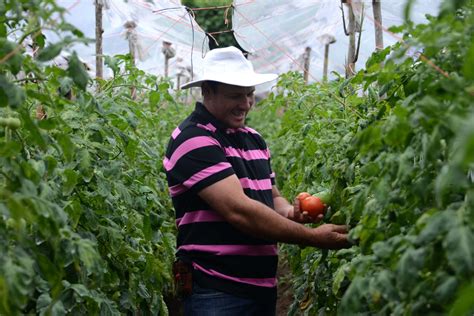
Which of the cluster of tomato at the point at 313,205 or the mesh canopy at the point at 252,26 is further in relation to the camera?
the mesh canopy at the point at 252,26

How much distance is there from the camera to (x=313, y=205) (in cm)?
280

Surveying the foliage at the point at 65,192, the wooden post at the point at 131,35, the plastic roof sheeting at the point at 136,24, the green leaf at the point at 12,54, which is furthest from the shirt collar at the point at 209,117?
the wooden post at the point at 131,35

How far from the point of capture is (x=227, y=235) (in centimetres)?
286

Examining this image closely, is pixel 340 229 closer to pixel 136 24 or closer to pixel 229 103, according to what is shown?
pixel 229 103

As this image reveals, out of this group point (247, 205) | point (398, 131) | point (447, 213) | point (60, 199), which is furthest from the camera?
point (247, 205)

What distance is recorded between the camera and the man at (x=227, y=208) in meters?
2.70

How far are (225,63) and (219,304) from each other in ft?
3.27

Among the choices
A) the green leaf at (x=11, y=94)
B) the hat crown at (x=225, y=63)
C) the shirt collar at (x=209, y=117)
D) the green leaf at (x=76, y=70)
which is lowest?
the shirt collar at (x=209, y=117)

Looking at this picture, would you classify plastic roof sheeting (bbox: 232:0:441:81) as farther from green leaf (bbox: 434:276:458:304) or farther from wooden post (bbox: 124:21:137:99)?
green leaf (bbox: 434:276:458:304)

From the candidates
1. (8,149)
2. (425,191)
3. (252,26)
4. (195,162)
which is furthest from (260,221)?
(252,26)

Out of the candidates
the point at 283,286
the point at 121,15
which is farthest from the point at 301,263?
the point at 121,15

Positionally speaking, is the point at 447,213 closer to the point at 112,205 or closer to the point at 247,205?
the point at 247,205

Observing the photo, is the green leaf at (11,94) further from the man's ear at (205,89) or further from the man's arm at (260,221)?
the man's ear at (205,89)

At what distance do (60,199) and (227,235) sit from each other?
86 cm
